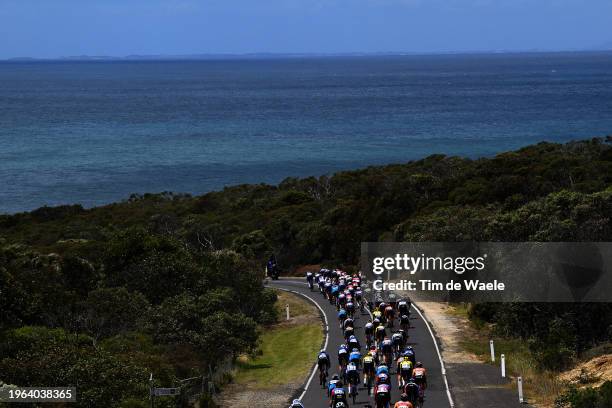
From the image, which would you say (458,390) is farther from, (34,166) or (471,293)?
(34,166)

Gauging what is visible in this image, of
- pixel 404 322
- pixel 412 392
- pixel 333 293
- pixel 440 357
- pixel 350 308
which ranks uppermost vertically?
pixel 412 392

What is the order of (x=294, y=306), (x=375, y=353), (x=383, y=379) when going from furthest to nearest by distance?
(x=294, y=306) < (x=375, y=353) < (x=383, y=379)

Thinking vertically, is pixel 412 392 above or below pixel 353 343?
above

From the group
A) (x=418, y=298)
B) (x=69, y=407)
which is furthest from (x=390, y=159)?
(x=69, y=407)

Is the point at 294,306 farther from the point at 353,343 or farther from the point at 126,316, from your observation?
the point at 353,343

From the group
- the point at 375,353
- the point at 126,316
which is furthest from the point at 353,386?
the point at 126,316

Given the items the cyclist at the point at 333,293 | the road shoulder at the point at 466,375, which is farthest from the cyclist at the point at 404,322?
the cyclist at the point at 333,293

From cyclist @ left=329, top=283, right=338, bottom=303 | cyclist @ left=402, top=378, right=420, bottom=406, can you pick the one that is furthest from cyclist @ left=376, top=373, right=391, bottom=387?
cyclist @ left=329, top=283, right=338, bottom=303
